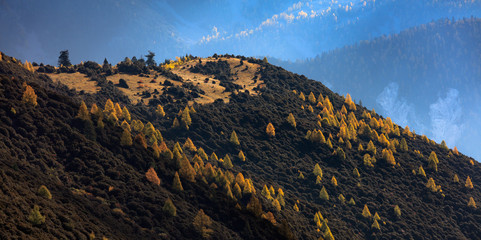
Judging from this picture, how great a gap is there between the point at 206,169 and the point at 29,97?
4182 cm

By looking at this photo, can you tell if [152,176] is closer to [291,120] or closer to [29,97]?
[29,97]


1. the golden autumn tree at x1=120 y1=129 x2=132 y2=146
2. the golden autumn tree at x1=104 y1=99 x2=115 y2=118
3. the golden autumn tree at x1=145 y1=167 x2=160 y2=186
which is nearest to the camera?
the golden autumn tree at x1=145 y1=167 x2=160 y2=186

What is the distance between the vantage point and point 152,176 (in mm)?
98625

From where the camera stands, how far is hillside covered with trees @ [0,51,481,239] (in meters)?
82.5

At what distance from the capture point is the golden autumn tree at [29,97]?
10606 cm

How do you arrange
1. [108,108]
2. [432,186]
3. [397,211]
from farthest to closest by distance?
[432,186] < [108,108] < [397,211]

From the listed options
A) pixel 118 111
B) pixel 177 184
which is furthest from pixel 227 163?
pixel 177 184

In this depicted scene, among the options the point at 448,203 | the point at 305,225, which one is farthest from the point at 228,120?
the point at 448,203

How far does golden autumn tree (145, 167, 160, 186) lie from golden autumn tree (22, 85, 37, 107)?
30.5 meters

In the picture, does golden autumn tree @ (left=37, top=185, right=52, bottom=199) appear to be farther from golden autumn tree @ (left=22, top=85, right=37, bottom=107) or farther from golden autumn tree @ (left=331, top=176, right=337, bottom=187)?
golden autumn tree @ (left=331, top=176, right=337, bottom=187)

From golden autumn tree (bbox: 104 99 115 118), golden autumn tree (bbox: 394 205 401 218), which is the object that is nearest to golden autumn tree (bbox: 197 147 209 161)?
golden autumn tree (bbox: 104 99 115 118)

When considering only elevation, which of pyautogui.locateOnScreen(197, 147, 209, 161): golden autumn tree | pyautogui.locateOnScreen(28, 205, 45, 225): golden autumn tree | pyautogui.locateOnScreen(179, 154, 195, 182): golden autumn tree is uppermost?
pyautogui.locateOnScreen(197, 147, 209, 161): golden autumn tree

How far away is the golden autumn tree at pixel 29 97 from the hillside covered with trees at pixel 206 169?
1.01 ft

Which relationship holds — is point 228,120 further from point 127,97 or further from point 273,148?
point 127,97
